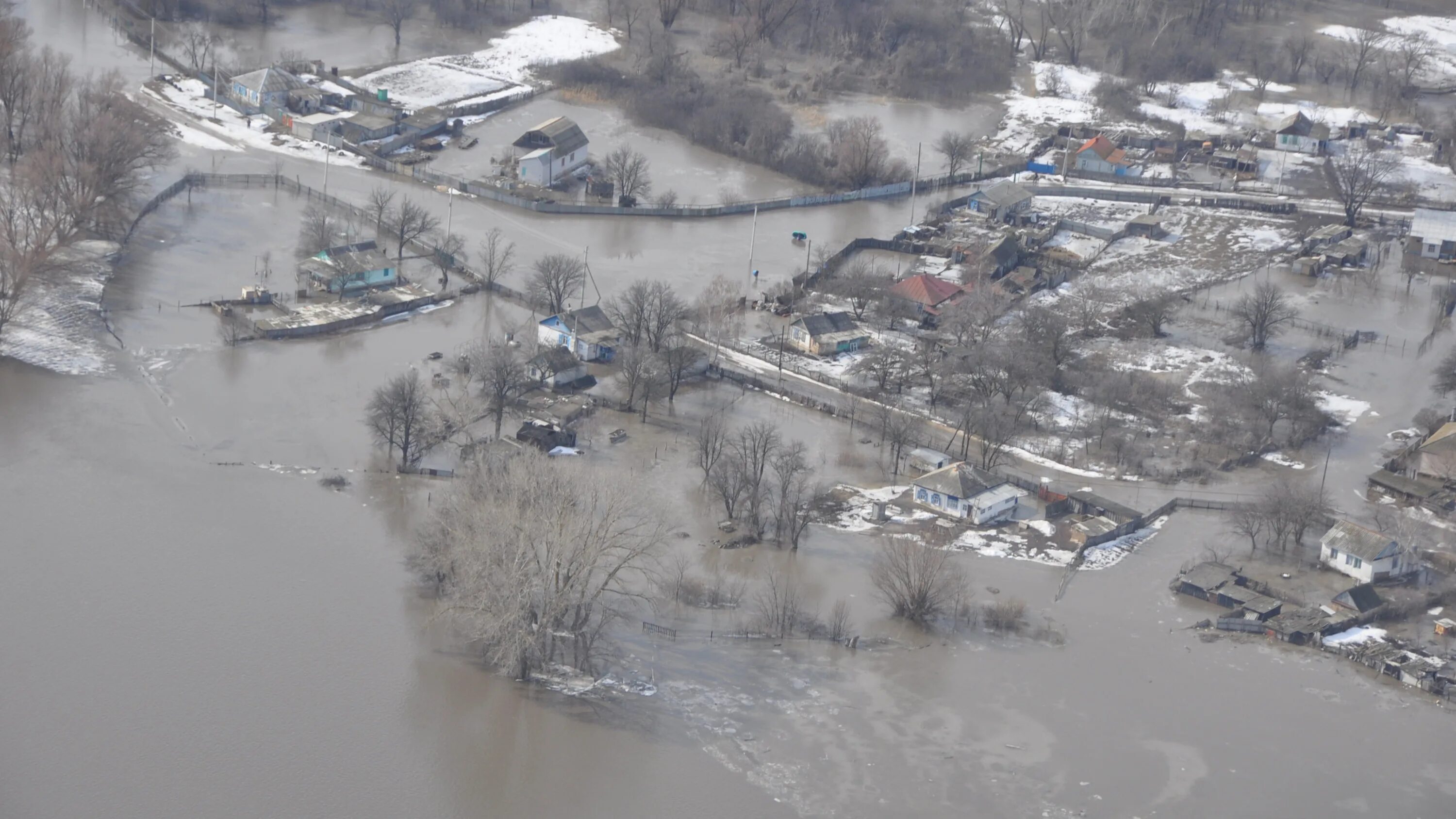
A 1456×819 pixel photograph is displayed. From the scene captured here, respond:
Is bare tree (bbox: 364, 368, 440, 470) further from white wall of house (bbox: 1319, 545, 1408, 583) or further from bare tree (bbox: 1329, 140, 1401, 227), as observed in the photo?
bare tree (bbox: 1329, 140, 1401, 227)

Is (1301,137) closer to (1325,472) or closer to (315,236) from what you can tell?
(1325,472)

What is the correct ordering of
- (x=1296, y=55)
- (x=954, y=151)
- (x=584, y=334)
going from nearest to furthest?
(x=584, y=334) < (x=954, y=151) < (x=1296, y=55)

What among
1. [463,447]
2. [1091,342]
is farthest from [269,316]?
[1091,342]

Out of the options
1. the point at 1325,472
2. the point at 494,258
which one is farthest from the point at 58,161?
the point at 1325,472

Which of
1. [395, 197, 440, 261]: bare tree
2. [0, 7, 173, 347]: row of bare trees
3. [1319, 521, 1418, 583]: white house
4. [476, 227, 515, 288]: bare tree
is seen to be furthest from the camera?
[395, 197, 440, 261]: bare tree

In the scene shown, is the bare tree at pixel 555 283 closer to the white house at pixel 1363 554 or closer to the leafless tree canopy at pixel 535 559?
the leafless tree canopy at pixel 535 559

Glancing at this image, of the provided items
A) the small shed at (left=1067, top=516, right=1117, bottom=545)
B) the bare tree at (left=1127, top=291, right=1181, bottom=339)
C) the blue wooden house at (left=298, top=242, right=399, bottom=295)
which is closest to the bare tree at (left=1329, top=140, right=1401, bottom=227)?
the bare tree at (left=1127, top=291, right=1181, bottom=339)

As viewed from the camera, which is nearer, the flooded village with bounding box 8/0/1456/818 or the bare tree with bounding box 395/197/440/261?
the flooded village with bounding box 8/0/1456/818

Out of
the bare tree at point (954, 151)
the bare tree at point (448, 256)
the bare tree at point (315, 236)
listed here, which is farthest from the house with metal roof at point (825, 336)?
the bare tree at point (954, 151)
